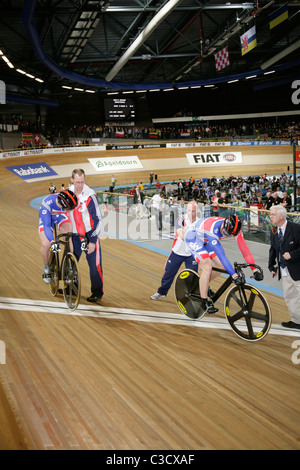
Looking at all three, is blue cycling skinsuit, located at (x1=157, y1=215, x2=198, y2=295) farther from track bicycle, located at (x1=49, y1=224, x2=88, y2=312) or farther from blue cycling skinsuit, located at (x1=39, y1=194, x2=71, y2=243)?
blue cycling skinsuit, located at (x1=39, y1=194, x2=71, y2=243)

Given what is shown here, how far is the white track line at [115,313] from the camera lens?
161 inches

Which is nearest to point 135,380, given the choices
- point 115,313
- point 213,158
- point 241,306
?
point 241,306

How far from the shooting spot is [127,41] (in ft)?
86.7

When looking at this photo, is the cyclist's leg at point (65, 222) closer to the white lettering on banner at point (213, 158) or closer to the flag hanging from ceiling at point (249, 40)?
the flag hanging from ceiling at point (249, 40)

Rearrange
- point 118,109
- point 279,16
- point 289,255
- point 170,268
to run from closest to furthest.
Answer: point 289,255 → point 170,268 → point 279,16 → point 118,109

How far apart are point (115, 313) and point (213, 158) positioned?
87.0ft

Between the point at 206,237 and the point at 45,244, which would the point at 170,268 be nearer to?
the point at 206,237

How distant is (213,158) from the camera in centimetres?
2955

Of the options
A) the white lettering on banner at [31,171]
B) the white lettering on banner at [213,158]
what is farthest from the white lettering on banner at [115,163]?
the white lettering on banner at [213,158]

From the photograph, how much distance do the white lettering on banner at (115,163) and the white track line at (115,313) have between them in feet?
72.1

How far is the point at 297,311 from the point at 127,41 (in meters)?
26.6

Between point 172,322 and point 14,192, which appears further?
point 14,192

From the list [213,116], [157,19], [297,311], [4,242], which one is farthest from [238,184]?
[213,116]

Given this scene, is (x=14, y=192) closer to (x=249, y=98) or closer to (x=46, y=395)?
(x=46, y=395)
